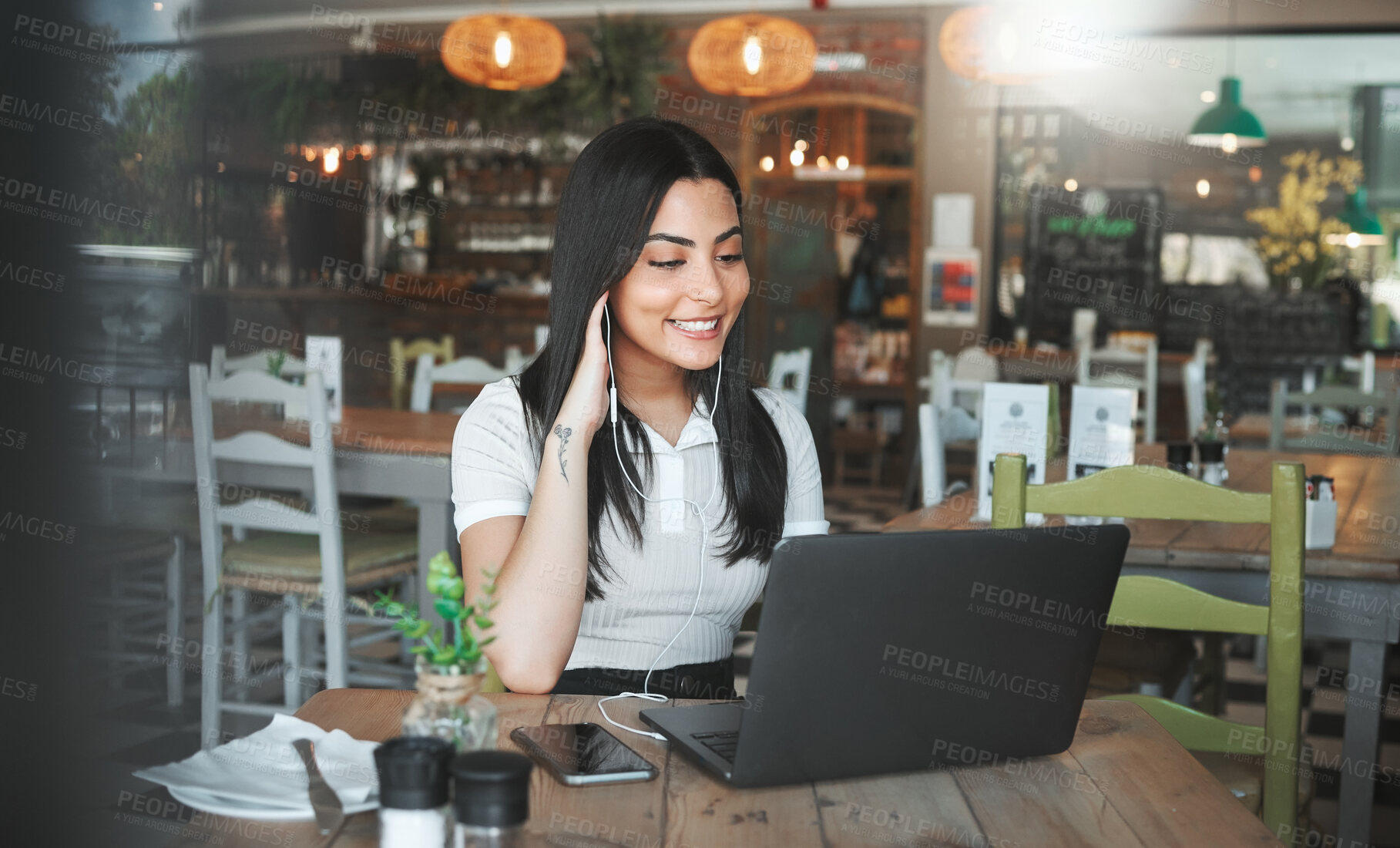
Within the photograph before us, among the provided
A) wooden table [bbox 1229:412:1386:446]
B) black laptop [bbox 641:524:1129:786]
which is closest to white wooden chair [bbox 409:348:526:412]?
wooden table [bbox 1229:412:1386:446]

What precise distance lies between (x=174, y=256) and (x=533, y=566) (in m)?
0.69

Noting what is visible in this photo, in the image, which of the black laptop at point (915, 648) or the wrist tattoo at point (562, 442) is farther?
the wrist tattoo at point (562, 442)

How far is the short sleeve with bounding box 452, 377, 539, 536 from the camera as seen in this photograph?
1.48 metres

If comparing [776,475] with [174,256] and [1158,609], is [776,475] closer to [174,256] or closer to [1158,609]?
[1158,609]

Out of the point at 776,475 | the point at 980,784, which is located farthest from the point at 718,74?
the point at 980,784

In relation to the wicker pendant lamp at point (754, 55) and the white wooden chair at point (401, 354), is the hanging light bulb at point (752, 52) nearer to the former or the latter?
the wicker pendant lamp at point (754, 55)

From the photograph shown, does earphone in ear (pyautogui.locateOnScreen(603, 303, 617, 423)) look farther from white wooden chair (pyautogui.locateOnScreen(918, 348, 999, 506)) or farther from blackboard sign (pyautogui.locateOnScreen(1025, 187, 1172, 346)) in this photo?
blackboard sign (pyautogui.locateOnScreen(1025, 187, 1172, 346))

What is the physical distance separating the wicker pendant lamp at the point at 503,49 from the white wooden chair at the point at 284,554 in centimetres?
298

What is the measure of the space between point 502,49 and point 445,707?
516cm

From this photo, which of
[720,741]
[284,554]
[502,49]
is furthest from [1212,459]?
[502,49]

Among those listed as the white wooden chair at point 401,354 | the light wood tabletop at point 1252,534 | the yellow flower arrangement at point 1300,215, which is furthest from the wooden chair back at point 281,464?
the yellow flower arrangement at point 1300,215

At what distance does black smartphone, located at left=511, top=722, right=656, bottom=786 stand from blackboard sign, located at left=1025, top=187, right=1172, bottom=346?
7.22 meters

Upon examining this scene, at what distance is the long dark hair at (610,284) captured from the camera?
150 centimetres

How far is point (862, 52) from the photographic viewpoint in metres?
7.76
